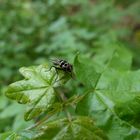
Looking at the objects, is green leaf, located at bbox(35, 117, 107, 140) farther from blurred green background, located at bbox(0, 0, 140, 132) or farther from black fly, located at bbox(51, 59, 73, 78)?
blurred green background, located at bbox(0, 0, 140, 132)

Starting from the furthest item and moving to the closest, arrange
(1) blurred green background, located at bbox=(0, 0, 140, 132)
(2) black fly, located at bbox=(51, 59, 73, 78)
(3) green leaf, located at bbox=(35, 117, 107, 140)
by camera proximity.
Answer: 1. (1) blurred green background, located at bbox=(0, 0, 140, 132)
2. (2) black fly, located at bbox=(51, 59, 73, 78)
3. (3) green leaf, located at bbox=(35, 117, 107, 140)

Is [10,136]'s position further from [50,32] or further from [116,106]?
[50,32]

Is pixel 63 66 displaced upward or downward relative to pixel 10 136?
upward

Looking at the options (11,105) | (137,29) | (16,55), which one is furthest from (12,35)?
(137,29)

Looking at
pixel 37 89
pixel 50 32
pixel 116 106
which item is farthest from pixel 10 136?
pixel 50 32

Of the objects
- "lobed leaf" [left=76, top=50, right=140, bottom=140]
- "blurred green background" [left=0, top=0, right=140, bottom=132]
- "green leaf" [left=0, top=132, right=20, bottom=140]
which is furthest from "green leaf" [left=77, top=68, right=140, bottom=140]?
"blurred green background" [left=0, top=0, right=140, bottom=132]

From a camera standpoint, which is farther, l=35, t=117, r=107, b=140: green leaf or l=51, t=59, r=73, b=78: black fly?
l=51, t=59, r=73, b=78: black fly
